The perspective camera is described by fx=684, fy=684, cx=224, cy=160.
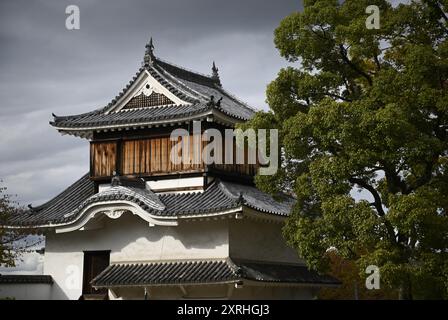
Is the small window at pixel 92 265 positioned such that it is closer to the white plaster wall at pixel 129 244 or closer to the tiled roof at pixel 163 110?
the white plaster wall at pixel 129 244

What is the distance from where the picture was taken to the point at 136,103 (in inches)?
1082

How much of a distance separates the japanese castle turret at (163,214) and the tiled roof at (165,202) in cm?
→ 5

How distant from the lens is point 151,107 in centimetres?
2712

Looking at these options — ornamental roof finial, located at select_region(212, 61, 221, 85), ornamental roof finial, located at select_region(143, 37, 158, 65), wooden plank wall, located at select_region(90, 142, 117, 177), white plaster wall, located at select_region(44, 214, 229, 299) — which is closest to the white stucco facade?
white plaster wall, located at select_region(44, 214, 229, 299)

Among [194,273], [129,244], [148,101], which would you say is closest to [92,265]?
[129,244]

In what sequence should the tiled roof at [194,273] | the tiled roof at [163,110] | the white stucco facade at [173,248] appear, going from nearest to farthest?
1. the tiled roof at [194,273]
2. the white stucco facade at [173,248]
3. the tiled roof at [163,110]

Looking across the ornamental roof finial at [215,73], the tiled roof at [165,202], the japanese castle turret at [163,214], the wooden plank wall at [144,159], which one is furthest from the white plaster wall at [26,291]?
the ornamental roof finial at [215,73]

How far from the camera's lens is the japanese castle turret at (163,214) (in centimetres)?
2352

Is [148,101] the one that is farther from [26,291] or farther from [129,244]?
[26,291]

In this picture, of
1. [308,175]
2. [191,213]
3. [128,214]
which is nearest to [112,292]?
[128,214]

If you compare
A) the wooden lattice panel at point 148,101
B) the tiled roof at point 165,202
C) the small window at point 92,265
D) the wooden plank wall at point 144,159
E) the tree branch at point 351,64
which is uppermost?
the wooden lattice panel at point 148,101

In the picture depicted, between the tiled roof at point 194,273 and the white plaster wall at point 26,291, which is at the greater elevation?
the tiled roof at point 194,273

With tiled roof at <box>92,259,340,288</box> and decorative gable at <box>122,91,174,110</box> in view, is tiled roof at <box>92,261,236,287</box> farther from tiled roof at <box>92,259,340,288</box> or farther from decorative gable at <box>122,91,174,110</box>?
decorative gable at <box>122,91,174,110</box>
